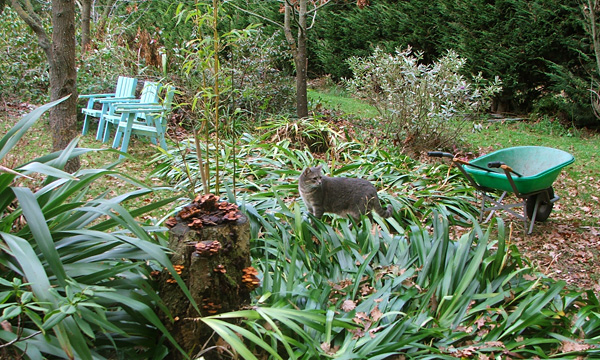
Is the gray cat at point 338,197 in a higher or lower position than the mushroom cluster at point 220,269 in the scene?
lower

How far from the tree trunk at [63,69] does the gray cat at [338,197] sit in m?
2.32

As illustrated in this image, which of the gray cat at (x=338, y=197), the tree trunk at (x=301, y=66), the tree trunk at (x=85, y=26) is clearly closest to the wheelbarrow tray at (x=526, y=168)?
the gray cat at (x=338, y=197)

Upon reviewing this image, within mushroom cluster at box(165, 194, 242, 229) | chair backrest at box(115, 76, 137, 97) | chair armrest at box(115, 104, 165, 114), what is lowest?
mushroom cluster at box(165, 194, 242, 229)

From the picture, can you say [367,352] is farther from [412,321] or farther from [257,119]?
[257,119]

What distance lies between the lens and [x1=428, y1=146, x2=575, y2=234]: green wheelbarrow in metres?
4.72

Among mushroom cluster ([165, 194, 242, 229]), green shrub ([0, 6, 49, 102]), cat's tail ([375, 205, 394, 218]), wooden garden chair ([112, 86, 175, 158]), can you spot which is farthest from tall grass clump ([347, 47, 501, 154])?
green shrub ([0, 6, 49, 102])

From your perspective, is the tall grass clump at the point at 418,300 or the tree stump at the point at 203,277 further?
the tall grass clump at the point at 418,300

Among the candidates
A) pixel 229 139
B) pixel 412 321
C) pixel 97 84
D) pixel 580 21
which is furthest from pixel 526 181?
pixel 97 84

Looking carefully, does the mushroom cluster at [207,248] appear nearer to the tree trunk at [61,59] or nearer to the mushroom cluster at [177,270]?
the mushroom cluster at [177,270]

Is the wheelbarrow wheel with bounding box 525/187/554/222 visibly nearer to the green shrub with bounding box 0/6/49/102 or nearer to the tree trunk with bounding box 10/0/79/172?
the tree trunk with bounding box 10/0/79/172

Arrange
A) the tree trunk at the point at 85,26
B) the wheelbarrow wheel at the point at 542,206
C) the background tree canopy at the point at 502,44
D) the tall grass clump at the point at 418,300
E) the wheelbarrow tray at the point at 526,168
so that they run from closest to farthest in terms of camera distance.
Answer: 1. the tall grass clump at the point at 418,300
2. the wheelbarrow tray at the point at 526,168
3. the wheelbarrow wheel at the point at 542,206
4. the background tree canopy at the point at 502,44
5. the tree trunk at the point at 85,26

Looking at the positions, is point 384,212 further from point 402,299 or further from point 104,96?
point 104,96

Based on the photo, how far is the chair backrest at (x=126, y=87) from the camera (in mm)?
8211

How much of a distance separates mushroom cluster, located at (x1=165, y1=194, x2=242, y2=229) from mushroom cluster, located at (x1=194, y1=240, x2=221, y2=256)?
0.12 metres
